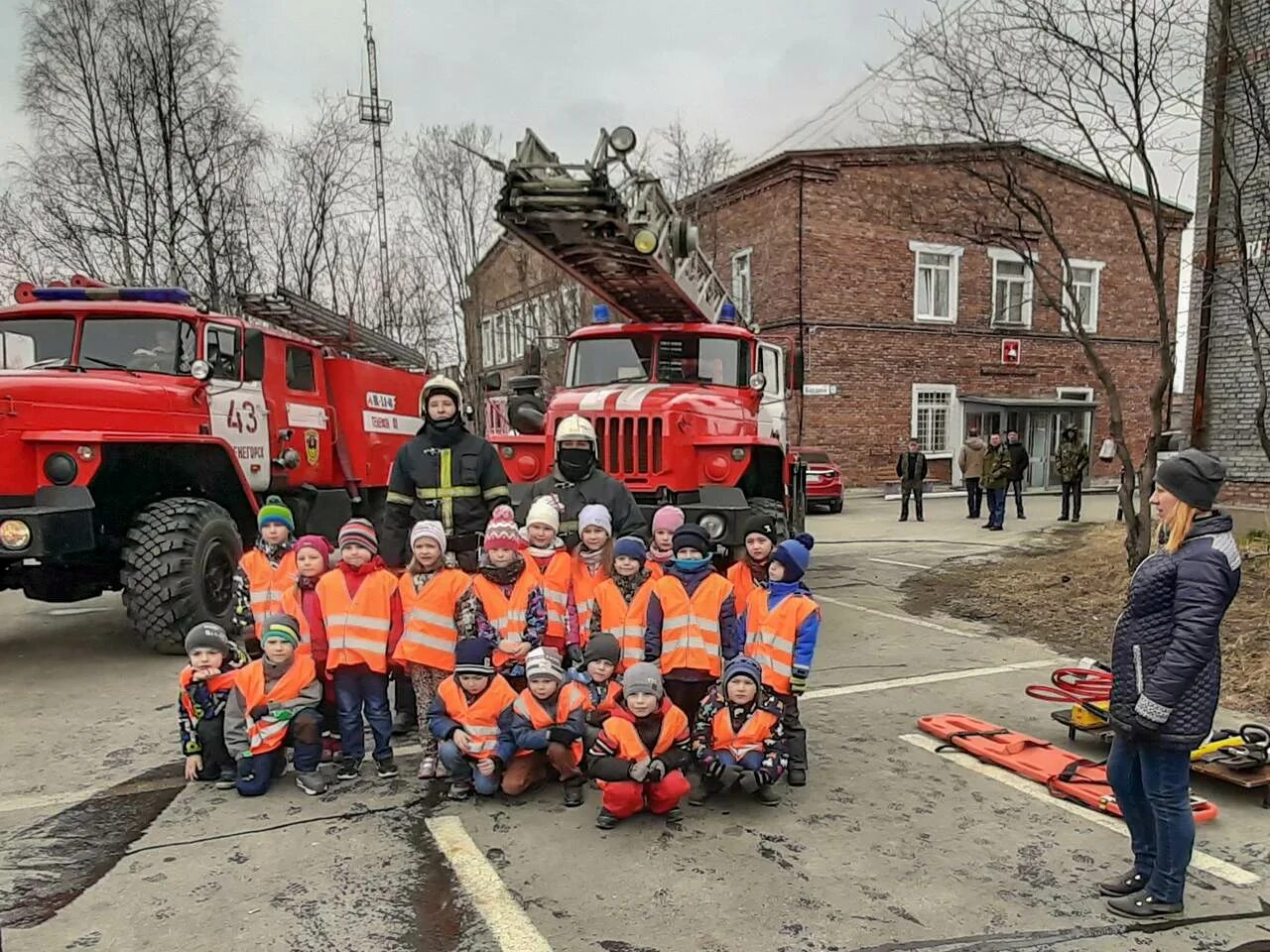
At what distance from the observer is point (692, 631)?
4258 millimetres

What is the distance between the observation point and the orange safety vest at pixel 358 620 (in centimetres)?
422

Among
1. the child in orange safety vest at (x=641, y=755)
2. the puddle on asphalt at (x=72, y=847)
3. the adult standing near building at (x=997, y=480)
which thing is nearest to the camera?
the puddle on asphalt at (x=72, y=847)

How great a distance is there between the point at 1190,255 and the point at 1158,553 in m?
7.33

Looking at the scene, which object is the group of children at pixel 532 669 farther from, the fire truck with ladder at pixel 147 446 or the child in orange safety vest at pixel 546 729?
the fire truck with ladder at pixel 147 446

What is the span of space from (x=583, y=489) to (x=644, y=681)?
5.25 ft

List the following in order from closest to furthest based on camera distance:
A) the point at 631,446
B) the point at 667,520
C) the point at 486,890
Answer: the point at 486,890
the point at 667,520
the point at 631,446

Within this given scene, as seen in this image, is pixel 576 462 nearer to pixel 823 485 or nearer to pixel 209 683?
pixel 209 683

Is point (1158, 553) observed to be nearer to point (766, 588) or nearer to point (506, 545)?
point (766, 588)

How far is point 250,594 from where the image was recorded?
4.95 metres

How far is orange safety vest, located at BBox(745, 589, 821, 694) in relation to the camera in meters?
4.11

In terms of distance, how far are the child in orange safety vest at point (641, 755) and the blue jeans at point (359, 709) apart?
→ 45.9 inches

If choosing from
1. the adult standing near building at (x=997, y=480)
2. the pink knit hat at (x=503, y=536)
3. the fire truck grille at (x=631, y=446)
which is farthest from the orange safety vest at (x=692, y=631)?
the adult standing near building at (x=997, y=480)

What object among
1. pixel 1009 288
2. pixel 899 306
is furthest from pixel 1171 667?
pixel 1009 288

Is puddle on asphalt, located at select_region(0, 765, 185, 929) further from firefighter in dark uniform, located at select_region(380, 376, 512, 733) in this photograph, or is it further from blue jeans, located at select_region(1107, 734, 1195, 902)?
blue jeans, located at select_region(1107, 734, 1195, 902)
